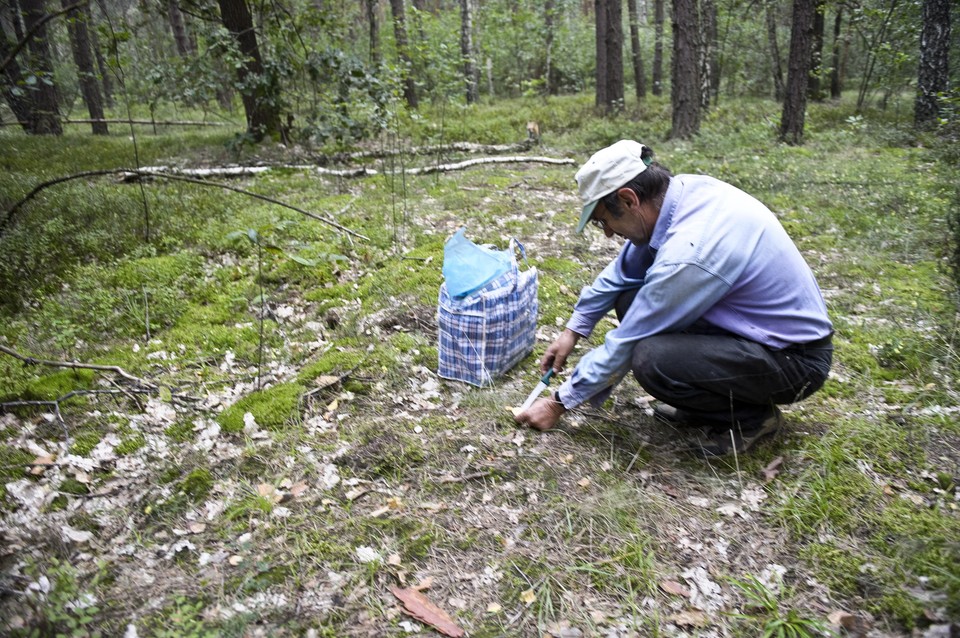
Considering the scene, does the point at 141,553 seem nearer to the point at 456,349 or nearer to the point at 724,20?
the point at 456,349

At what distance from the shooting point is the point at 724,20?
19.7 metres

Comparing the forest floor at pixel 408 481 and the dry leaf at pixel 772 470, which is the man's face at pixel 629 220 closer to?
the forest floor at pixel 408 481

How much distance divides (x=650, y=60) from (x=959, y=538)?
26682 mm

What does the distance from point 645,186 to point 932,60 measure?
1232 centimetres

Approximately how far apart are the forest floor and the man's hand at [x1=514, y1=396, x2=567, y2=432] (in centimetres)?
11

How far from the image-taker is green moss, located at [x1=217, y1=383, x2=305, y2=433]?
334 cm

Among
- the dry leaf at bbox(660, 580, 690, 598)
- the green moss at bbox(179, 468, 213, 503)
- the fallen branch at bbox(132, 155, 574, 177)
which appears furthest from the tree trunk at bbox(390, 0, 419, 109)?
the dry leaf at bbox(660, 580, 690, 598)

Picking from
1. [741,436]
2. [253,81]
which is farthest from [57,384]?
[253,81]

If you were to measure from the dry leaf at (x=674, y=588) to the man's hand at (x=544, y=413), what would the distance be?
1.00 m

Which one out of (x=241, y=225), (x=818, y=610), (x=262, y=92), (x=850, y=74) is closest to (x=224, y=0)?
(x=262, y=92)

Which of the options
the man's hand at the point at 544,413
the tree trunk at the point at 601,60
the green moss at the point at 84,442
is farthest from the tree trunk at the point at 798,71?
the green moss at the point at 84,442

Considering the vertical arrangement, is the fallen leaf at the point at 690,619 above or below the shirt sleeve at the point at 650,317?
below

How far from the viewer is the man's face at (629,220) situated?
103 inches

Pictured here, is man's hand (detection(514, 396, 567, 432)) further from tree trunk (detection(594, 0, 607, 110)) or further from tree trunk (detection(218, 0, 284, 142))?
tree trunk (detection(594, 0, 607, 110))
